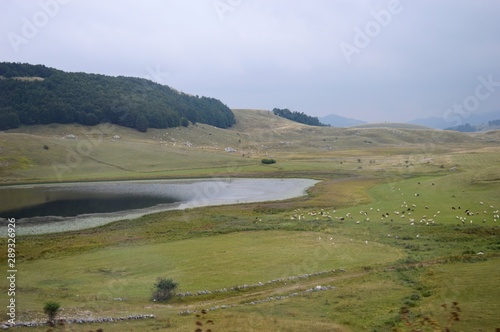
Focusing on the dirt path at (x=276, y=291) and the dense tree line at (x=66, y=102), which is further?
the dense tree line at (x=66, y=102)

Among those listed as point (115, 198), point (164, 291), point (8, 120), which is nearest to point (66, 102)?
point (8, 120)

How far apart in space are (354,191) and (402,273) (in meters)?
48.6

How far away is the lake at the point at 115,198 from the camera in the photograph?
182ft

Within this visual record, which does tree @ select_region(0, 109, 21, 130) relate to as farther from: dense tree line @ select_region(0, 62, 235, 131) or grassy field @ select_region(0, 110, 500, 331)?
grassy field @ select_region(0, 110, 500, 331)

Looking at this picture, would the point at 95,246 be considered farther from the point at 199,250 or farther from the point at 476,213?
the point at 476,213

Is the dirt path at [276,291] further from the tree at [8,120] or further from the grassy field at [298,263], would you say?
the tree at [8,120]

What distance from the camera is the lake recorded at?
2180 inches

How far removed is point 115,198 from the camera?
7206 cm

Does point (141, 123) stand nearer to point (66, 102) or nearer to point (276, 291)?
point (66, 102)

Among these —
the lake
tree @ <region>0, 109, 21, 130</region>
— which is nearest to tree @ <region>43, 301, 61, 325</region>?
the lake

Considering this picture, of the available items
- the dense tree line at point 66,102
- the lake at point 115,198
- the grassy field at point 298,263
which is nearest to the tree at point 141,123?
the dense tree line at point 66,102

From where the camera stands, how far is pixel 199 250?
36.4 m

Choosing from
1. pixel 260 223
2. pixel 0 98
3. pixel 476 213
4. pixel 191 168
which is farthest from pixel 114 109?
pixel 476 213

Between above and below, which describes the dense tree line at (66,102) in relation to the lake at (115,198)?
above
